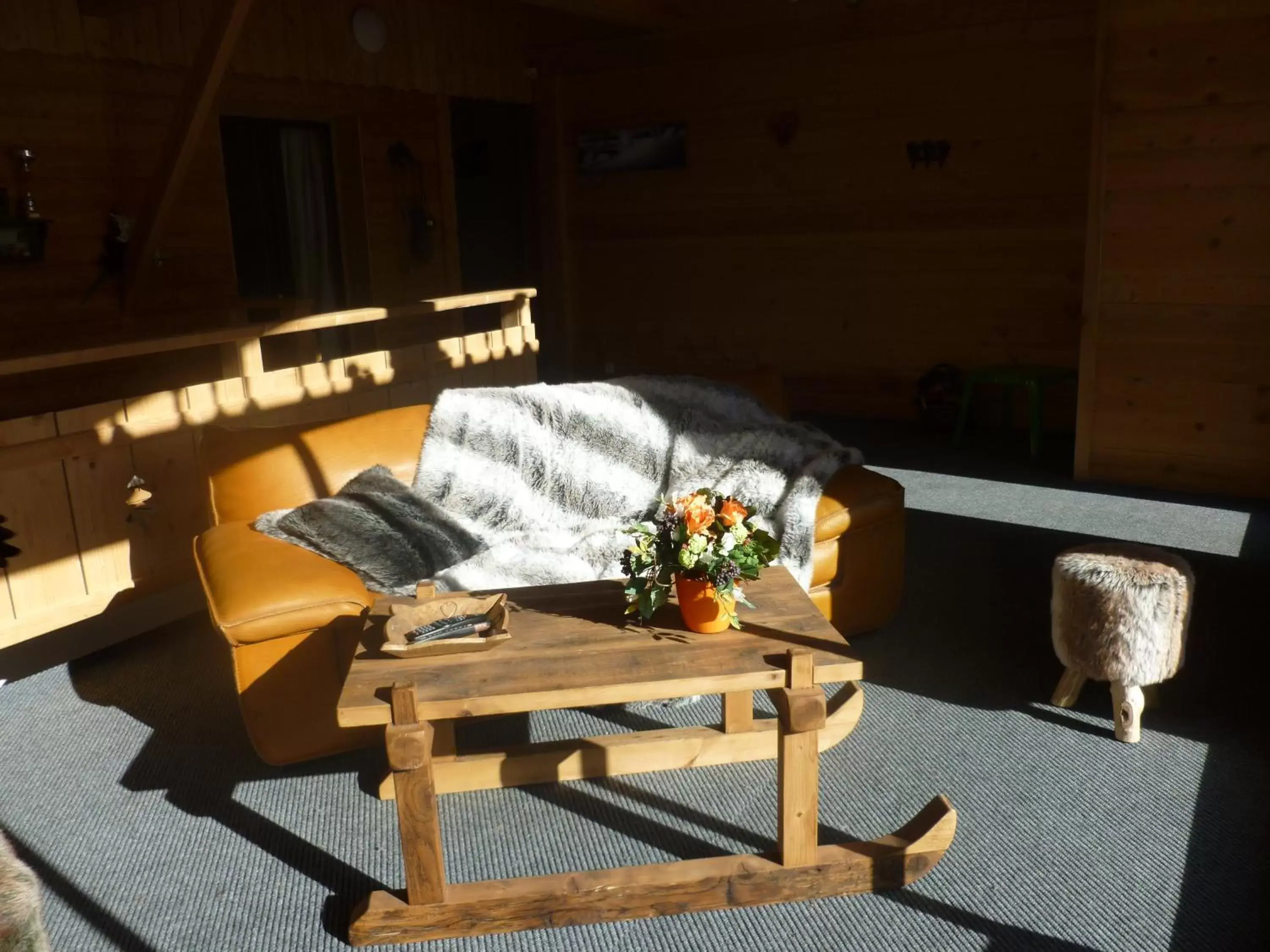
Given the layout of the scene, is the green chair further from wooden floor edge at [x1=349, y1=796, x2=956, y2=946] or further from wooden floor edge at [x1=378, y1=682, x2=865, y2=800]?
wooden floor edge at [x1=349, y1=796, x2=956, y2=946]

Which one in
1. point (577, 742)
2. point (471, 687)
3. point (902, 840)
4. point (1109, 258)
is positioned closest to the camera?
point (471, 687)

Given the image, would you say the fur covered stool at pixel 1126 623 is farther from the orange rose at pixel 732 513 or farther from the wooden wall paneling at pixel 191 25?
the wooden wall paneling at pixel 191 25

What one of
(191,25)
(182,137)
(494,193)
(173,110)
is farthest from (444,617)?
(494,193)

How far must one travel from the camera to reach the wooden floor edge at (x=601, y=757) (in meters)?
2.48

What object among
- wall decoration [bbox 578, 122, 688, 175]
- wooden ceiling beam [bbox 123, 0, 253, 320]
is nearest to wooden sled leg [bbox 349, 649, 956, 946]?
wooden ceiling beam [bbox 123, 0, 253, 320]

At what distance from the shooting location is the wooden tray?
2211 mm

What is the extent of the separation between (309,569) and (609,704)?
94 centimetres

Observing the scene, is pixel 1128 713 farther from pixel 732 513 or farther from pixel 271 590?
pixel 271 590

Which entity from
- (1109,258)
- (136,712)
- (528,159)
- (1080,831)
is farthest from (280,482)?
(528,159)

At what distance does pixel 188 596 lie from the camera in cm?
368

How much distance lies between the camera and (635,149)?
756cm

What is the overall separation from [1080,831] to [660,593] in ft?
3.45

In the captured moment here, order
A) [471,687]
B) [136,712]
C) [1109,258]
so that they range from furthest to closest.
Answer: [1109,258] → [136,712] → [471,687]

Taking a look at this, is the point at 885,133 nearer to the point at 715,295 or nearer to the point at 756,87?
the point at 756,87
